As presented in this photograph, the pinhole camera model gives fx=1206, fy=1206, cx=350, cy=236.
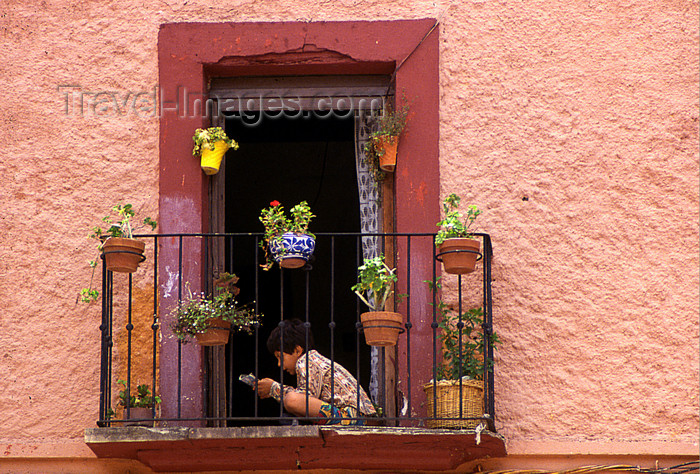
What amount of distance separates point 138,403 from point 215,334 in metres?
0.57

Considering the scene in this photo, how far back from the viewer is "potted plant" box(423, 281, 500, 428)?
20.5ft

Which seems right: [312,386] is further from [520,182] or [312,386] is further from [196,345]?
[520,182]

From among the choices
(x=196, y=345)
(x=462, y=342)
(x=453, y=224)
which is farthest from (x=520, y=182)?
(x=196, y=345)

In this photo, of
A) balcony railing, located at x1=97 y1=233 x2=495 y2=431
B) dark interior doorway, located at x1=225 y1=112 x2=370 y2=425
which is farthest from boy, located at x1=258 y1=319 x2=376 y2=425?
Answer: dark interior doorway, located at x1=225 y1=112 x2=370 y2=425

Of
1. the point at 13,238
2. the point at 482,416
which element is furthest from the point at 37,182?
the point at 482,416

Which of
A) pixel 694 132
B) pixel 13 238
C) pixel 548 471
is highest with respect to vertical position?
pixel 694 132

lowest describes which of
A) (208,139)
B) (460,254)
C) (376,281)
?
(376,281)

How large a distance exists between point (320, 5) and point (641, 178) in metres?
2.17

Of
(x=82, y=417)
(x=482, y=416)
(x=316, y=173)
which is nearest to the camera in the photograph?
(x=482, y=416)

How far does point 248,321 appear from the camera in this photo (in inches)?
253

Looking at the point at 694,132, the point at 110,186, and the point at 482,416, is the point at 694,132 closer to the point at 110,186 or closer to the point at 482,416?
the point at 482,416

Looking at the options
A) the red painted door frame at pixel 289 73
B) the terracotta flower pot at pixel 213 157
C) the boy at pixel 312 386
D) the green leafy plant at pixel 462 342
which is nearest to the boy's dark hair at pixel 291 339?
the boy at pixel 312 386

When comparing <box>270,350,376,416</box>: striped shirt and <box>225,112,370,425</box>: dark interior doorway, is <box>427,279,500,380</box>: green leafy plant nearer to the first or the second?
<box>270,350,376,416</box>: striped shirt

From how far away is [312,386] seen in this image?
21.5 ft
